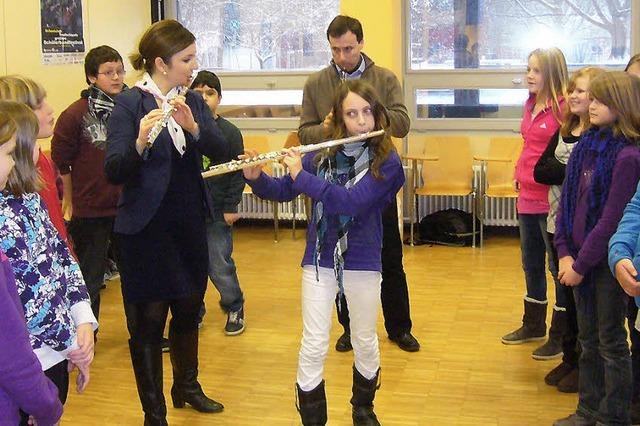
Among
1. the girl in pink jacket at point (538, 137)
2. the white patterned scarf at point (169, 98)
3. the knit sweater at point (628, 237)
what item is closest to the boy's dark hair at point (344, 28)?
the girl in pink jacket at point (538, 137)

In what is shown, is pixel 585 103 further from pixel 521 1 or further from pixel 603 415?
pixel 521 1

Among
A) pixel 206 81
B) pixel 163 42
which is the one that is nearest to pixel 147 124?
pixel 163 42

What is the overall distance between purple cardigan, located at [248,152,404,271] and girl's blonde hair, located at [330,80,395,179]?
0.09ft

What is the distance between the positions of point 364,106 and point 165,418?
4.51 feet

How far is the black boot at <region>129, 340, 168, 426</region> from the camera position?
3.10 m

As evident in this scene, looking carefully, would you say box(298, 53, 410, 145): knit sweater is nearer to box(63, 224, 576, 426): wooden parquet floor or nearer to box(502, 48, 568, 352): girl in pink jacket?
box(502, 48, 568, 352): girl in pink jacket

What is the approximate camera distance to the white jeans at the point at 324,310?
294 centimetres

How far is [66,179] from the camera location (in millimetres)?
4188

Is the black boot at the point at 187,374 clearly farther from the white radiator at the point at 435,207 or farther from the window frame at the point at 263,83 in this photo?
the window frame at the point at 263,83

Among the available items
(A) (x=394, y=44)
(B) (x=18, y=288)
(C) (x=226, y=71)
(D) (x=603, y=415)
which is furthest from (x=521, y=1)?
(B) (x=18, y=288)

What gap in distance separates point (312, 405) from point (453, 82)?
14.5ft

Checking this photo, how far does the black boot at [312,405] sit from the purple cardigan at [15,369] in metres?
1.40

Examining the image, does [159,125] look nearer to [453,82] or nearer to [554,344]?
[554,344]

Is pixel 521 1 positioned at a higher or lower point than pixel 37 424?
higher
